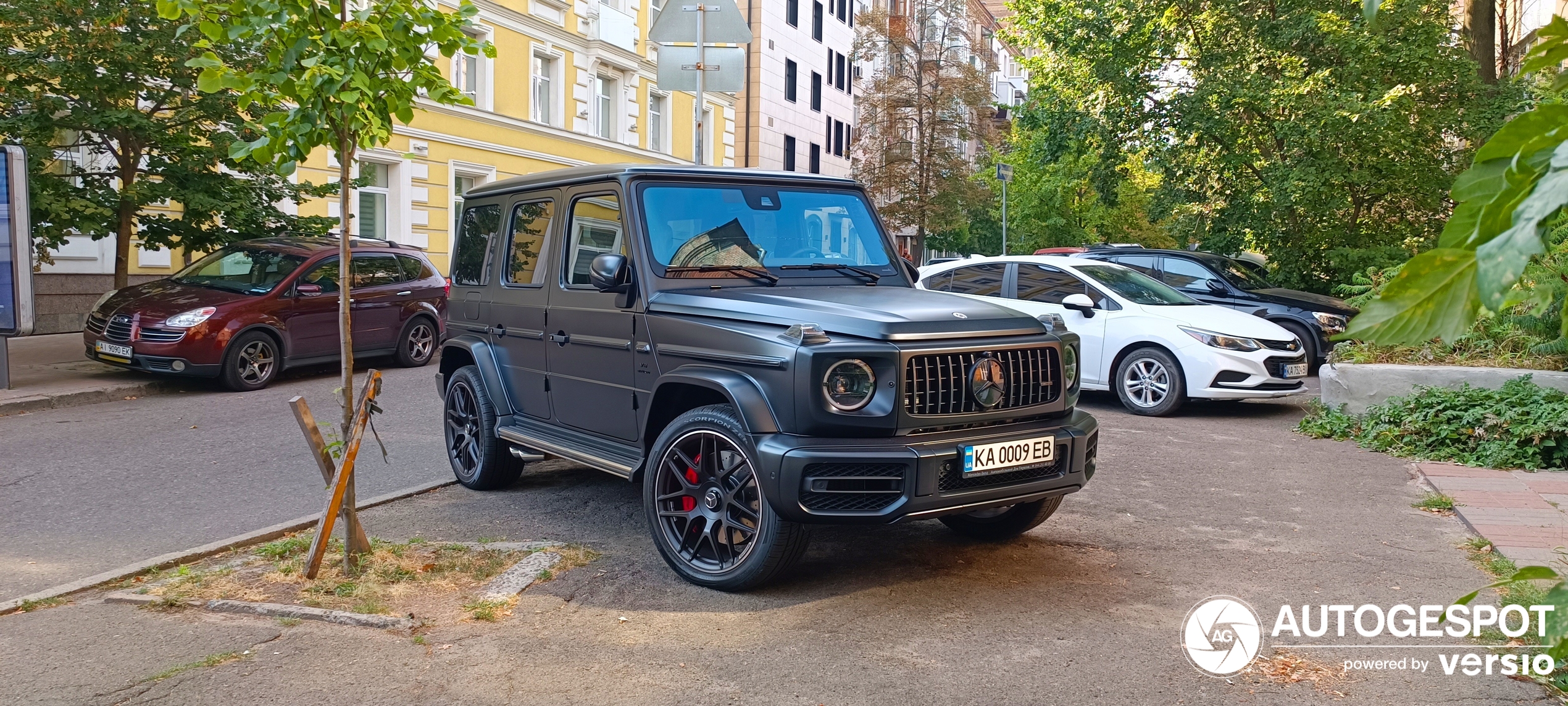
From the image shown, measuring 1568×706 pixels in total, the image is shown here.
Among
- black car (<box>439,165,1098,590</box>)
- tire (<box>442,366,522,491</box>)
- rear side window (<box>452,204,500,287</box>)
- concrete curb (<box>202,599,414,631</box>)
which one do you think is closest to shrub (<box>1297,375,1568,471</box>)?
black car (<box>439,165,1098,590</box>)

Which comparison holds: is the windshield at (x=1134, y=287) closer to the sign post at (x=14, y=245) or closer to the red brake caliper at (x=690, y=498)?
the red brake caliper at (x=690, y=498)

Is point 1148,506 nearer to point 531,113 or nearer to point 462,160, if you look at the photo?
Result: point 462,160

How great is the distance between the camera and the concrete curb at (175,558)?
496 cm

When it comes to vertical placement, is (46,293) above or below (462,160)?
below

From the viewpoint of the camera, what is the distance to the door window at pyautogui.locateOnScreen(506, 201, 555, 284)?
6707mm

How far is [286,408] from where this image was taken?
1139 centimetres

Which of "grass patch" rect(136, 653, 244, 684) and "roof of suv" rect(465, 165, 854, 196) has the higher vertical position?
"roof of suv" rect(465, 165, 854, 196)

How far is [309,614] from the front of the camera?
4.71 meters

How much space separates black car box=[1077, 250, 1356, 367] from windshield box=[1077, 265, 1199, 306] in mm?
2059

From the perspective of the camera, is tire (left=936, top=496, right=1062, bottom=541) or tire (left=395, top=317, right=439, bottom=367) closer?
tire (left=936, top=496, right=1062, bottom=541)

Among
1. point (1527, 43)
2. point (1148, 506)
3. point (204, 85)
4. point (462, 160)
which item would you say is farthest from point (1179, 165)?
point (1527, 43)

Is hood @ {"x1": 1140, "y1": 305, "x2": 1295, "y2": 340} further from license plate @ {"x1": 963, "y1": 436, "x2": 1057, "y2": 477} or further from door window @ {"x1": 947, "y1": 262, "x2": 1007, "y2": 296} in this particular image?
license plate @ {"x1": 963, "y1": 436, "x2": 1057, "y2": 477}

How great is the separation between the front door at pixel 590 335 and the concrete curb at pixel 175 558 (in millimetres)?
1422

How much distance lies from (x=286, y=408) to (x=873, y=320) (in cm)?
838
